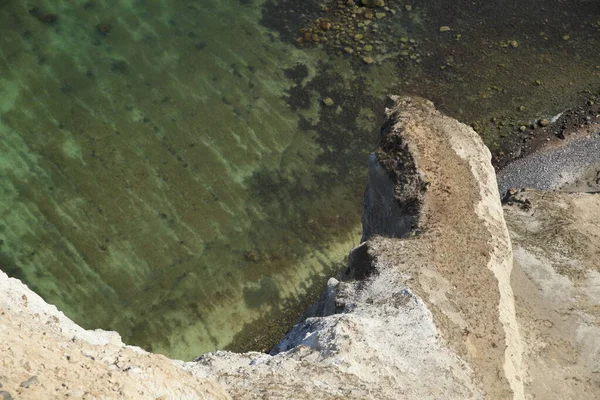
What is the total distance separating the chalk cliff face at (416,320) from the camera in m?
5.71

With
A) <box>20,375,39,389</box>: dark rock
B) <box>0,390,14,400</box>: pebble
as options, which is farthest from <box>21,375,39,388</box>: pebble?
<box>0,390,14,400</box>: pebble

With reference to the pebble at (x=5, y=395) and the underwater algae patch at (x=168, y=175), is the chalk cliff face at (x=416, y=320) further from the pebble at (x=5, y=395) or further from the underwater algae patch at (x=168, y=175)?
the underwater algae patch at (x=168, y=175)

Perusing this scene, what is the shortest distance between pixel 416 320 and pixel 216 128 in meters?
9.95

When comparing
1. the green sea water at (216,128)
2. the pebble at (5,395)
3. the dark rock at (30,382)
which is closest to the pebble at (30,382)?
the dark rock at (30,382)

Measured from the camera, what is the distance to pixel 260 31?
64.2 feet

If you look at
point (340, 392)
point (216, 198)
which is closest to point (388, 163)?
point (340, 392)

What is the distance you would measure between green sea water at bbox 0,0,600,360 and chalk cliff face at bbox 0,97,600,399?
13.5ft

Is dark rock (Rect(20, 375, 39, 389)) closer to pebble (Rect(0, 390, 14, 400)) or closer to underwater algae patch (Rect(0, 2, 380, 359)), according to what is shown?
pebble (Rect(0, 390, 14, 400))

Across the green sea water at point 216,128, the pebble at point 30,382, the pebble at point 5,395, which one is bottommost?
the green sea water at point 216,128

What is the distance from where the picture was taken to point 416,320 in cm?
847

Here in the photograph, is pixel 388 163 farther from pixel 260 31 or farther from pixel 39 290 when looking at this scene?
pixel 260 31

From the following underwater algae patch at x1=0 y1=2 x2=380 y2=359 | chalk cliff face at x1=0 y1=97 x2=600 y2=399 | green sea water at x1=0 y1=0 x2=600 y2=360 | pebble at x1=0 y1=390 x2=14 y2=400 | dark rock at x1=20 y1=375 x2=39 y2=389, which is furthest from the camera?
green sea water at x1=0 y1=0 x2=600 y2=360

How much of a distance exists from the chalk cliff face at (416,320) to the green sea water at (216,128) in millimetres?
4102

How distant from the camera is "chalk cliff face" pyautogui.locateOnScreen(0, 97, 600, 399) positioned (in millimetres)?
5715
